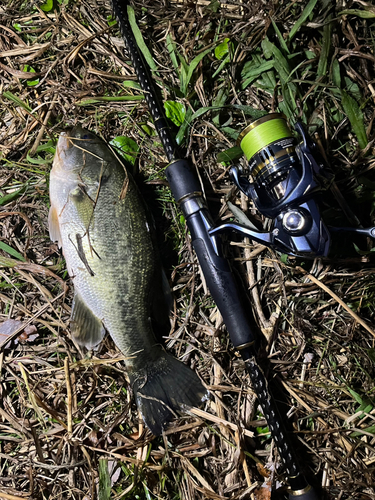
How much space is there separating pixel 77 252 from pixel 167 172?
2.24ft

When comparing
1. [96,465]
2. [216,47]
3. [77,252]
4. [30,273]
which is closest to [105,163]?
[77,252]

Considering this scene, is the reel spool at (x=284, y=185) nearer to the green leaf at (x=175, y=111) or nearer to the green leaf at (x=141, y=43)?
the green leaf at (x=175, y=111)

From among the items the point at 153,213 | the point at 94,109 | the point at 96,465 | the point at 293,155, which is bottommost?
the point at 96,465

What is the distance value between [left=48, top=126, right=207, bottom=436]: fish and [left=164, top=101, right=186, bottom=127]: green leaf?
0.50 metres

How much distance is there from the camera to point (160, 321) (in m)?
2.47

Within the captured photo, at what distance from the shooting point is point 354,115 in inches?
93.0

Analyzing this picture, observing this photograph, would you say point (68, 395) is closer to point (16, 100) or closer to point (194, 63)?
point (16, 100)

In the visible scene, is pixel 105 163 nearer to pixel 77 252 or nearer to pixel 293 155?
pixel 77 252

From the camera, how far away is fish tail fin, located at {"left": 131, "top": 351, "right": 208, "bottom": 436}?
2.33m

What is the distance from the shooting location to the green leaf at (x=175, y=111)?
257cm

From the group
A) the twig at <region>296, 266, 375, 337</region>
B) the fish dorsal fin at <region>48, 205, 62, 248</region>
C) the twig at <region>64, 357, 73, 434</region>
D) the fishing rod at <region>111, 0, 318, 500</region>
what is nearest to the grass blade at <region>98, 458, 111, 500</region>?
the twig at <region>64, 357, 73, 434</region>

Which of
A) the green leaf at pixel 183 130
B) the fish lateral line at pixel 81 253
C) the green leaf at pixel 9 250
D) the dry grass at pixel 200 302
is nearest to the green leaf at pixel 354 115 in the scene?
the dry grass at pixel 200 302

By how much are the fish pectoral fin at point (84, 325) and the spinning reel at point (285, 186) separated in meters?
0.98

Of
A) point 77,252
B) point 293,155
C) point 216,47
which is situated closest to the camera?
point 293,155
